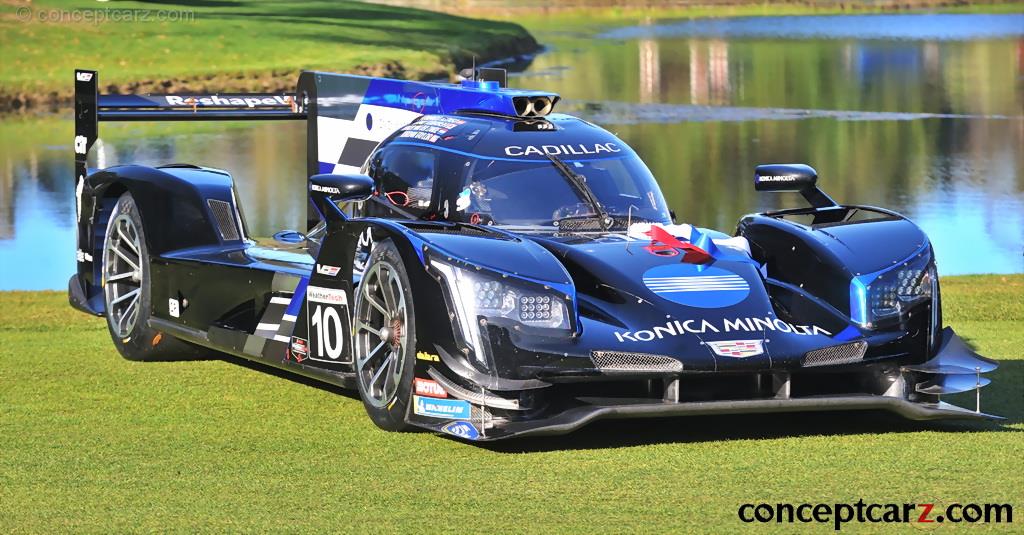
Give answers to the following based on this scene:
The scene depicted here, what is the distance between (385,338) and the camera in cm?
774

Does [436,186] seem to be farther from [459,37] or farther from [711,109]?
[459,37]

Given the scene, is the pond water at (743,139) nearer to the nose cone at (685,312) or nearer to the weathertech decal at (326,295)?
the weathertech decal at (326,295)

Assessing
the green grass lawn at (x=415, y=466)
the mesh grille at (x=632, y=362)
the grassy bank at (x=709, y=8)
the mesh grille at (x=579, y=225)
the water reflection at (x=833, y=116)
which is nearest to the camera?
the green grass lawn at (x=415, y=466)

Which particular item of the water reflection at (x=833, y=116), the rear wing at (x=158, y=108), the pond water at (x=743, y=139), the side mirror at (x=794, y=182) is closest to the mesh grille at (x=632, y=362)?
the side mirror at (x=794, y=182)

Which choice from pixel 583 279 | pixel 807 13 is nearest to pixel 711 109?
pixel 583 279

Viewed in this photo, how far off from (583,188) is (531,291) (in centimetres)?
153

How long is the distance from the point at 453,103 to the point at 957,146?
72.3ft

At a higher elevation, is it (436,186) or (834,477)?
(436,186)

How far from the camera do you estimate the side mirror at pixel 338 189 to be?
8422 mm

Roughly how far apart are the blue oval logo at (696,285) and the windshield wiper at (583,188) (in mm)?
821

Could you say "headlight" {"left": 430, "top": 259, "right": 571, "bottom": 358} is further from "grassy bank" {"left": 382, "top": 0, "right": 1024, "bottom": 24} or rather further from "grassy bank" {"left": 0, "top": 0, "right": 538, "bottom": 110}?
→ "grassy bank" {"left": 382, "top": 0, "right": 1024, "bottom": 24}

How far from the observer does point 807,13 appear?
7706cm

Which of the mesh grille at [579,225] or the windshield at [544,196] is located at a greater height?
the windshield at [544,196]

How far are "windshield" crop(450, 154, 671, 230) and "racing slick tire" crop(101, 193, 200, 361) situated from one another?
7.92 ft
